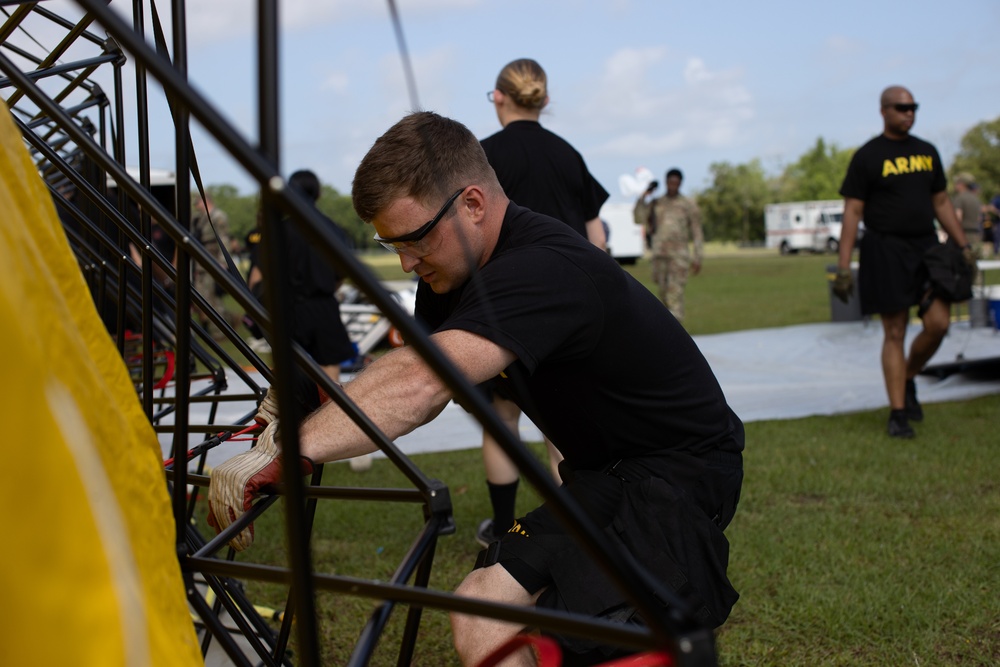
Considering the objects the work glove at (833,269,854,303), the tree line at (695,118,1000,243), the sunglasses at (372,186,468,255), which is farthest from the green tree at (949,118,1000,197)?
the sunglasses at (372,186,468,255)

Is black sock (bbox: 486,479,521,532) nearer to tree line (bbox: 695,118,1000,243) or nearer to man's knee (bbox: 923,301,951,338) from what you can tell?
man's knee (bbox: 923,301,951,338)

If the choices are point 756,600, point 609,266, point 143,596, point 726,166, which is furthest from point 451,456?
point 726,166

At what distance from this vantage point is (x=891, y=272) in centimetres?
599

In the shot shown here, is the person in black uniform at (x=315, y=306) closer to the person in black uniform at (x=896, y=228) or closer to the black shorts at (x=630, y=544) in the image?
the person in black uniform at (x=896, y=228)

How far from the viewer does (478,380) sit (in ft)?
5.80

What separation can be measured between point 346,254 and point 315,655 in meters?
0.41

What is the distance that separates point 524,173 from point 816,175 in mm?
99380

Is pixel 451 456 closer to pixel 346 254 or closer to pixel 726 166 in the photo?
pixel 346 254

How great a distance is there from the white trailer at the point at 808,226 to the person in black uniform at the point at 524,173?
4669cm

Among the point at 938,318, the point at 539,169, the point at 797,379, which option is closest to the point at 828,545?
the point at 539,169

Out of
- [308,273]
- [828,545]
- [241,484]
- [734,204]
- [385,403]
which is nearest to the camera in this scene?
[241,484]

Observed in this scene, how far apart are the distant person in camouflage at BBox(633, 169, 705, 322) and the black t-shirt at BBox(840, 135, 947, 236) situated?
5488 millimetres

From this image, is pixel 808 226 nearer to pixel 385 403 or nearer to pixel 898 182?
pixel 898 182

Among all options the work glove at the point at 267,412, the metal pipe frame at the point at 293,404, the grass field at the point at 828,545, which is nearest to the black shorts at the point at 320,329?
the grass field at the point at 828,545
